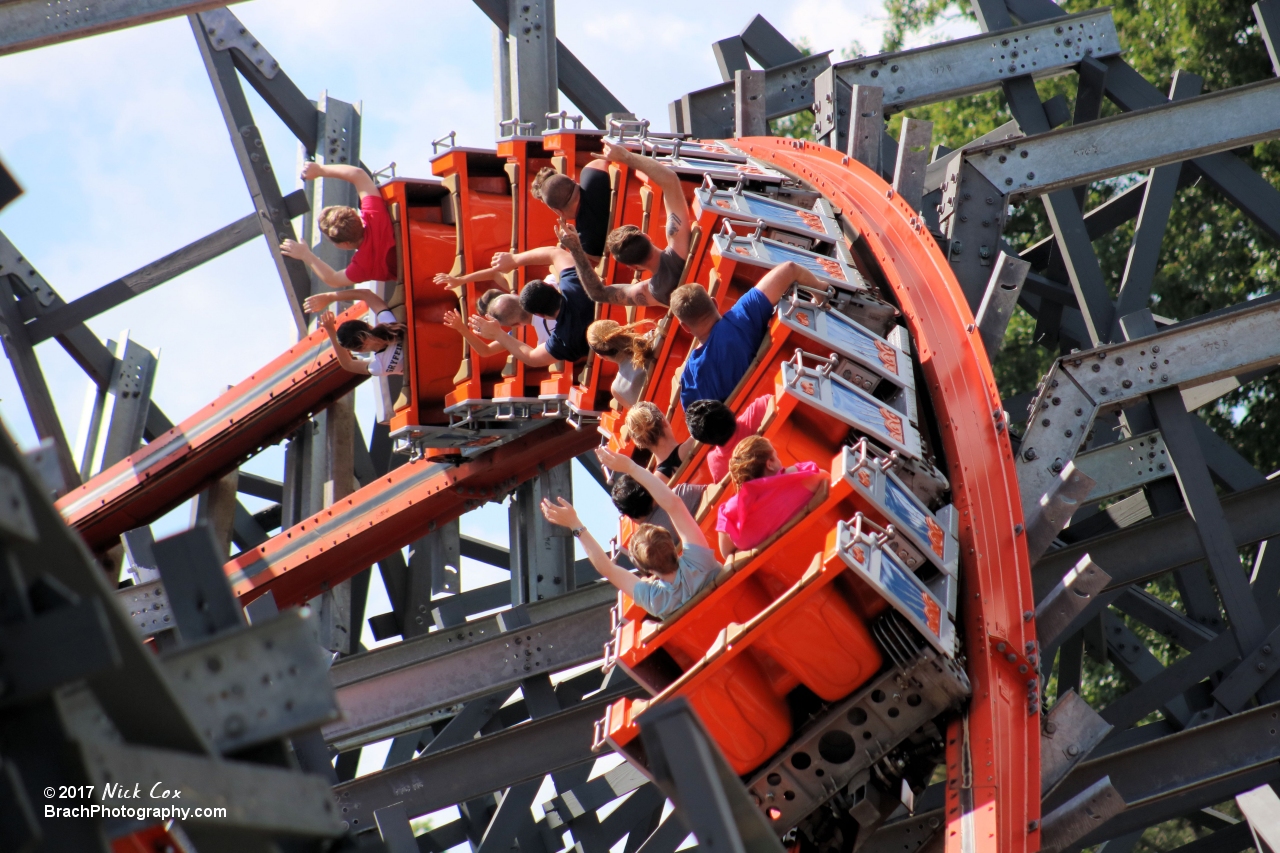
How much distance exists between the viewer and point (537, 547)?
8.76 meters

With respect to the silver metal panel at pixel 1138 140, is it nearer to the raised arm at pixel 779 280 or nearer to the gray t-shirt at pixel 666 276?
the raised arm at pixel 779 280

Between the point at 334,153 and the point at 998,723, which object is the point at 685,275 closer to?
the point at 998,723

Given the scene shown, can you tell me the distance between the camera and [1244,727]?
5844 mm

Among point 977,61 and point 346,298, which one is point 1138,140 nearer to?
point 977,61

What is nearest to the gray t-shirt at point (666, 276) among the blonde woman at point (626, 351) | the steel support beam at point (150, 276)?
the blonde woman at point (626, 351)

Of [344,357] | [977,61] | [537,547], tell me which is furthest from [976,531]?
[344,357]

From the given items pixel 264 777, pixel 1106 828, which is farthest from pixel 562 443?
pixel 264 777

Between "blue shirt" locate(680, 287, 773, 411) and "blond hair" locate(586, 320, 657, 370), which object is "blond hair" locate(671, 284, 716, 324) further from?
"blond hair" locate(586, 320, 657, 370)

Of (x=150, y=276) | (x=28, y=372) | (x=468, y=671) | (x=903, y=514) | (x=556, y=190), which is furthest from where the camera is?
(x=150, y=276)

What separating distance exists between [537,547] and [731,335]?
122 inches

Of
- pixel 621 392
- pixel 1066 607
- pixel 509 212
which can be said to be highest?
pixel 509 212

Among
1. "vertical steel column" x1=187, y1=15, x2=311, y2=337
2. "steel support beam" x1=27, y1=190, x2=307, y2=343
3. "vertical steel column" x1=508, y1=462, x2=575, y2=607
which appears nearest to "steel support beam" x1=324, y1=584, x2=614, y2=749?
"vertical steel column" x1=508, y1=462, x2=575, y2=607

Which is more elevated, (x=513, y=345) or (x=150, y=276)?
(x=150, y=276)

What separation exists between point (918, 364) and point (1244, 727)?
80.5 inches
